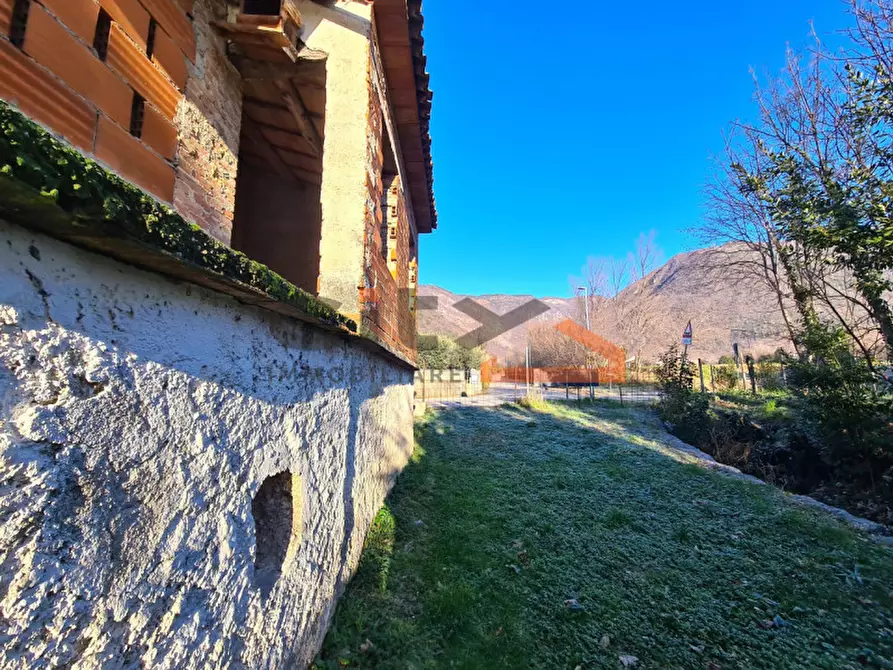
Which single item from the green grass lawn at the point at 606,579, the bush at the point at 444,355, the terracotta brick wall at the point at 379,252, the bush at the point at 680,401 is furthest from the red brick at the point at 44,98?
the bush at the point at 444,355

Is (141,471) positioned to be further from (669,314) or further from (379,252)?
(669,314)

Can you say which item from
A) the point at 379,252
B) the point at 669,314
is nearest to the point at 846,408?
the point at 379,252

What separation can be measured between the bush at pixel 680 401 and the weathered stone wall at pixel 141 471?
9.88 metres

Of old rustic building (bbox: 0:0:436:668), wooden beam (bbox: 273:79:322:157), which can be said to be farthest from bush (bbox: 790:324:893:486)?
wooden beam (bbox: 273:79:322:157)

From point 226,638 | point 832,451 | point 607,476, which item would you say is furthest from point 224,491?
point 832,451

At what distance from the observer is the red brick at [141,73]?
6.03 feet

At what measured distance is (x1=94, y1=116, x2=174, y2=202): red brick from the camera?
1775 mm

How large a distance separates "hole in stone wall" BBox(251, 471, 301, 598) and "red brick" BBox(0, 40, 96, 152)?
1728 millimetres

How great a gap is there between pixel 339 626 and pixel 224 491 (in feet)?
5.43

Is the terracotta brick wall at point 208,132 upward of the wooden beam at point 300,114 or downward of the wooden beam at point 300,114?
downward

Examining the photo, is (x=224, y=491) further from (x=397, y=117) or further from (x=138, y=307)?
(x=397, y=117)

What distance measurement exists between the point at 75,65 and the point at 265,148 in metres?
3.00

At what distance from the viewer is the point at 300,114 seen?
3707mm

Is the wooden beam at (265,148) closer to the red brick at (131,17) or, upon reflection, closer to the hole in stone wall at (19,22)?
the red brick at (131,17)
